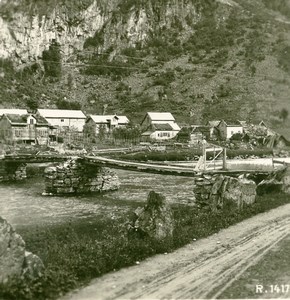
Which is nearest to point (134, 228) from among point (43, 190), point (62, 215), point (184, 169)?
Result: point (62, 215)

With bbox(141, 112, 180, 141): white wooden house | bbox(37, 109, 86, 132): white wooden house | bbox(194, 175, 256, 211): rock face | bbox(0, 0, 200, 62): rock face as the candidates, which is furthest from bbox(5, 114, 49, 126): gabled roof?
bbox(0, 0, 200, 62): rock face

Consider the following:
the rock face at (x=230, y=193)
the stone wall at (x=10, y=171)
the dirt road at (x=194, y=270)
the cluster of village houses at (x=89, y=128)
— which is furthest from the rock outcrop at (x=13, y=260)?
the cluster of village houses at (x=89, y=128)

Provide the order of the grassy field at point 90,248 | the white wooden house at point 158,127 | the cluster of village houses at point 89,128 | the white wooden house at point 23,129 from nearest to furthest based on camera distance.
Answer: the grassy field at point 90,248, the white wooden house at point 23,129, the cluster of village houses at point 89,128, the white wooden house at point 158,127

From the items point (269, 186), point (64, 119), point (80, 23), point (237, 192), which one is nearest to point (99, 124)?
point (64, 119)

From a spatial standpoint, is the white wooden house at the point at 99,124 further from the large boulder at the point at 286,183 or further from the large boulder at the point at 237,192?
the large boulder at the point at 237,192

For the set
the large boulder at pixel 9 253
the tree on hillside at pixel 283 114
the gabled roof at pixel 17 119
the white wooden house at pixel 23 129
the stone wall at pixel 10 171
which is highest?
the tree on hillside at pixel 283 114

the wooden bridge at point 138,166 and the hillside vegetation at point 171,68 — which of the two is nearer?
the wooden bridge at point 138,166
